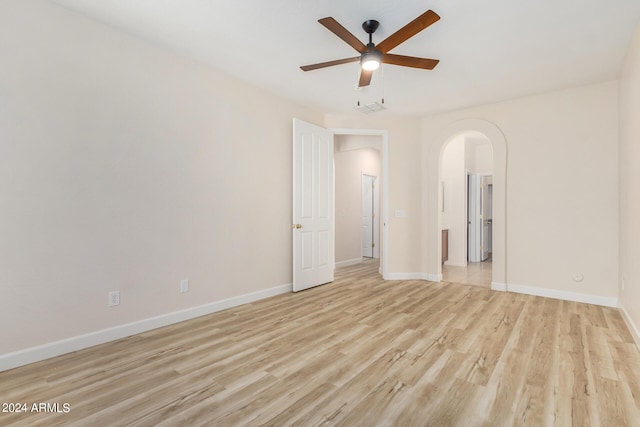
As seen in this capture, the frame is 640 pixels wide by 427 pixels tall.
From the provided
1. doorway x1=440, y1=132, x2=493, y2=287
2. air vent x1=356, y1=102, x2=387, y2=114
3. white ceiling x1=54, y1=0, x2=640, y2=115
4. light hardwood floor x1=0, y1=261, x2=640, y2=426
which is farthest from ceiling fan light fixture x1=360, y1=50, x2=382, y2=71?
doorway x1=440, y1=132, x2=493, y2=287

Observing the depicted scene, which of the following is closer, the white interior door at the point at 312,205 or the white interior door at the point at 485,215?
the white interior door at the point at 312,205

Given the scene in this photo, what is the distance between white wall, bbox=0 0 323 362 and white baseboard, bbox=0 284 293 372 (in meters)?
0.05

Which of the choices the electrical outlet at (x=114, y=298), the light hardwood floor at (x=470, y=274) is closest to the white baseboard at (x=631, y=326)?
the light hardwood floor at (x=470, y=274)

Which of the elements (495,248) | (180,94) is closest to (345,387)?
(180,94)

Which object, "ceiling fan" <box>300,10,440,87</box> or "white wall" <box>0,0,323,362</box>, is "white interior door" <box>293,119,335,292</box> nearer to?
"white wall" <box>0,0,323,362</box>

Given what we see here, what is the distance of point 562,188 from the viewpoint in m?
4.16

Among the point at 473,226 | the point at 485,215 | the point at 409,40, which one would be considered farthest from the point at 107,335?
the point at 485,215

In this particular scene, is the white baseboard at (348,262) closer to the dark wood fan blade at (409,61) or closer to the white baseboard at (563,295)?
the white baseboard at (563,295)

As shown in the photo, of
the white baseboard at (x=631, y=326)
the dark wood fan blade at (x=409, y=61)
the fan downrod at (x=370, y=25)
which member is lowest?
the white baseboard at (x=631, y=326)

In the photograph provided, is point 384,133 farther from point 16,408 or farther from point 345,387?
point 16,408

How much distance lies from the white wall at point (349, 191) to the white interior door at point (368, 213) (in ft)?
1.24

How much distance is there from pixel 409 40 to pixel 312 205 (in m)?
2.50

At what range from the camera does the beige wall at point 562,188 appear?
389cm

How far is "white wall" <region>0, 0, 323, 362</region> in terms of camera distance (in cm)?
Result: 235
